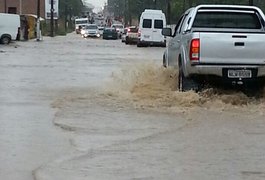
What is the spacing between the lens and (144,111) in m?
12.1

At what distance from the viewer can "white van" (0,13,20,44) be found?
47531 mm

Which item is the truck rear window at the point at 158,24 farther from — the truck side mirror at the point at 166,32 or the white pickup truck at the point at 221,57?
the white pickup truck at the point at 221,57

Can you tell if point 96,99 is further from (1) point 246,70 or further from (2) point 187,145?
(2) point 187,145

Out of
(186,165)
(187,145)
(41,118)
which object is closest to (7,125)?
(41,118)

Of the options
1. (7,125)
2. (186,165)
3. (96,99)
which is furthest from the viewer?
(96,99)

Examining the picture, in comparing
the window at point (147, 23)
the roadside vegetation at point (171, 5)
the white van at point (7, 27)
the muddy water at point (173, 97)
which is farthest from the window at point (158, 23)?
the muddy water at point (173, 97)

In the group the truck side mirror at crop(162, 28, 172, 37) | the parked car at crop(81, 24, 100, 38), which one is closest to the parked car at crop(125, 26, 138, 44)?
the parked car at crop(81, 24, 100, 38)

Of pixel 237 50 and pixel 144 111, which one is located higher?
pixel 237 50

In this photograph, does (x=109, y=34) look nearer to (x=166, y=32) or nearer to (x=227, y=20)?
(x=166, y=32)

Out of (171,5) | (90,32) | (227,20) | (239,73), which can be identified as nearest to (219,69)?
(239,73)

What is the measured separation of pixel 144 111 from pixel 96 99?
1.90 m

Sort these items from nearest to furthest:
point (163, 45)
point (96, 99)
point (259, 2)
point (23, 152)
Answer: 1. point (23, 152)
2. point (96, 99)
3. point (163, 45)
4. point (259, 2)

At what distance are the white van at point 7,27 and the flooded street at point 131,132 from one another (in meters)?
31.5

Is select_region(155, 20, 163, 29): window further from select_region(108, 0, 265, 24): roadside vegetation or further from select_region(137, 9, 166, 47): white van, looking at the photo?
select_region(108, 0, 265, 24): roadside vegetation
